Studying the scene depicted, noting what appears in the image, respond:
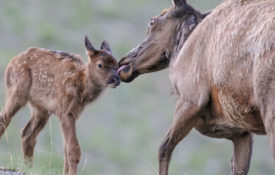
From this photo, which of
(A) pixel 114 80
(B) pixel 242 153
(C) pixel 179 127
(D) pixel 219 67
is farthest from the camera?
(A) pixel 114 80

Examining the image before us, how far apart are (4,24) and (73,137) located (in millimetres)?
12198

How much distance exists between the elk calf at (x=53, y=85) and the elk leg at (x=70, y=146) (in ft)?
0.04

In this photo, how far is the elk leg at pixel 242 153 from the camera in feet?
27.3

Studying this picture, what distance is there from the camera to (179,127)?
7.98 meters

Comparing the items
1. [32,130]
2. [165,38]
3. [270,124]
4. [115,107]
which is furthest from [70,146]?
[115,107]

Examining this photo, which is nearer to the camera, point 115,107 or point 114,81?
point 114,81

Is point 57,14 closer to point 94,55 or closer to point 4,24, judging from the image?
point 4,24

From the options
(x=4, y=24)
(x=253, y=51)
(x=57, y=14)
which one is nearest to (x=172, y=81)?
(x=253, y=51)

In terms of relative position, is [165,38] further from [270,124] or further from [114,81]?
[270,124]

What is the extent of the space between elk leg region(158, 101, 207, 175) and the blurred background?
653 centimetres

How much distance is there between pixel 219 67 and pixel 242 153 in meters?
1.54

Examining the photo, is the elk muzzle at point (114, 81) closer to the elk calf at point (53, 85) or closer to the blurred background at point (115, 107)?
the elk calf at point (53, 85)

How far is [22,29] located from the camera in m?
21.2

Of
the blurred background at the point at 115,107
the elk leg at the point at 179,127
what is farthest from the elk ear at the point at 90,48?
the blurred background at the point at 115,107
